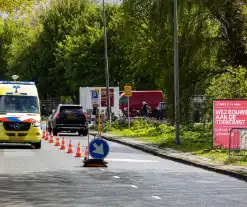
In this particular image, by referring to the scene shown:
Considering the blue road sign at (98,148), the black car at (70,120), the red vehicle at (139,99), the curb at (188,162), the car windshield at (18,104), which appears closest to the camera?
the curb at (188,162)

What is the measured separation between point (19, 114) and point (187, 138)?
808 centimetres

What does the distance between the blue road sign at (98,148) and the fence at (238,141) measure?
4.32 m

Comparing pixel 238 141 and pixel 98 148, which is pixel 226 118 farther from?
pixel 98 148

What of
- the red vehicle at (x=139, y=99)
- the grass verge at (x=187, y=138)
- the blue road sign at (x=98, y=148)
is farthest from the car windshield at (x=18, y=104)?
the red vehicle at (x=139, y=99)

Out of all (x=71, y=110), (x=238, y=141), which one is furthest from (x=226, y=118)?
(x=71, y=110)

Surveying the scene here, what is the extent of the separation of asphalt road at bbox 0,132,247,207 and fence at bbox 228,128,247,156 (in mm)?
2178

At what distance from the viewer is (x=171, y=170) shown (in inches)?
825

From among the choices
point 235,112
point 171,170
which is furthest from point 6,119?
point 171,170

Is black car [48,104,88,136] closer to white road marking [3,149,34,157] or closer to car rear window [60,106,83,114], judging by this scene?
car rear window [60,106,83,114]

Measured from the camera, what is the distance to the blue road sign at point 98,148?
2088 cm

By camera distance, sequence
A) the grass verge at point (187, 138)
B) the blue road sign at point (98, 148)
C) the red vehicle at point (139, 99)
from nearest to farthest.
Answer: the blue road sign at point (98, 148), the grass verge at point (187, 138), the red vehicle at point (139, 99)

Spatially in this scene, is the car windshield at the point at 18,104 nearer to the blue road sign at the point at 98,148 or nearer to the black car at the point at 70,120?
the blue road sign at the point at 98,148

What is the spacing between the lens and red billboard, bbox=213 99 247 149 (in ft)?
88.2

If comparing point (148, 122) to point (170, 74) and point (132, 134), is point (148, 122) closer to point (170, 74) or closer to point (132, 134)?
point (132, 134)
